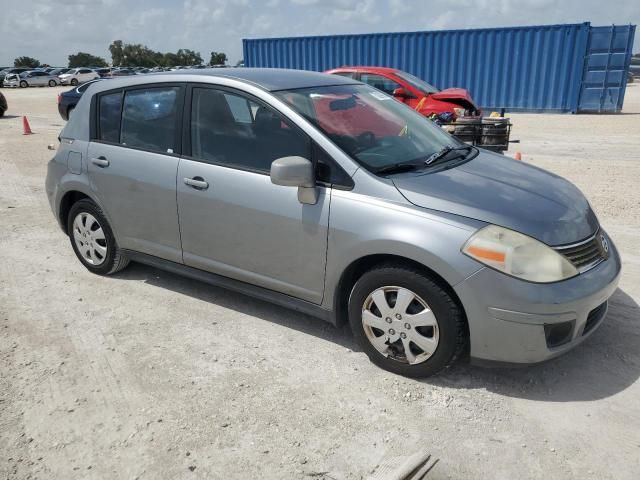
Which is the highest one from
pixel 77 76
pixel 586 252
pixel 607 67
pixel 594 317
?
pixel 607 67

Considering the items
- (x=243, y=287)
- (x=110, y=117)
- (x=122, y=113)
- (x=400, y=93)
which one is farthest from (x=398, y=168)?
(x=400, y=93)

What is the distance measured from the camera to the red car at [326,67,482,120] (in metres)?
9.14

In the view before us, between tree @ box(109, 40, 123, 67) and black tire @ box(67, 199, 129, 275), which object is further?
tree @ box(109, 40, 123, 67)

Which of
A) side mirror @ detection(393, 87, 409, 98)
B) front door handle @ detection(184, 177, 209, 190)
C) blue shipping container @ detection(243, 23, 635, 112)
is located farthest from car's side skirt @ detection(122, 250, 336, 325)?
blue shipping container @ detection(243, 23, 635, 112)

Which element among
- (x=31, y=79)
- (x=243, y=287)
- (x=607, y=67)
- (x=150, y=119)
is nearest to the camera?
(x=243, y=287)

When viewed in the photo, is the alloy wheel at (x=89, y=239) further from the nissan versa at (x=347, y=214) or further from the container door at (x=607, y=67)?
the container door at (x=607, y=67)

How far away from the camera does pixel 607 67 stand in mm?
17422

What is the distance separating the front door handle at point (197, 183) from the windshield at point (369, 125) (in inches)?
30.5

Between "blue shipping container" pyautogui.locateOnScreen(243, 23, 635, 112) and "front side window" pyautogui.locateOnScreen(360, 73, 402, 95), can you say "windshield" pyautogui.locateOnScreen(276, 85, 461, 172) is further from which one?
"blue shipping container" pyautogui.locateOnScreen(243, 23, 635, 112)

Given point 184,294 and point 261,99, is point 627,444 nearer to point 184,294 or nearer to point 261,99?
point 261,99

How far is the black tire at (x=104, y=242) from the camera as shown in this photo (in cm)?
443

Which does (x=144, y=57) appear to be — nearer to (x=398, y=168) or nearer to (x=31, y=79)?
(x=31, y=79)

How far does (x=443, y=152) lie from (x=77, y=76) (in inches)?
1881

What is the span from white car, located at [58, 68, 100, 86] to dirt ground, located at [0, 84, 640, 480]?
44702 mm
